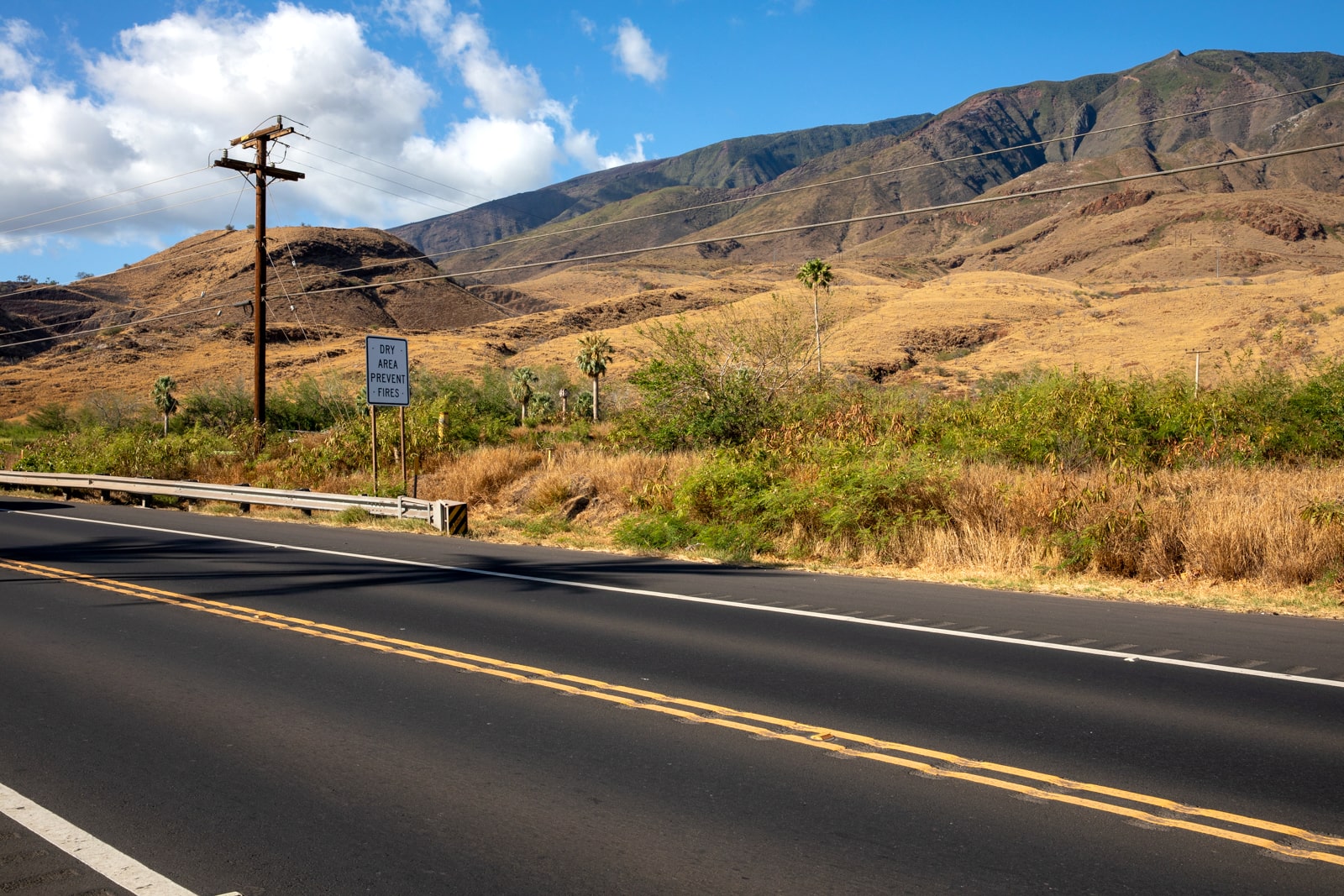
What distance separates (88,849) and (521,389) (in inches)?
1783

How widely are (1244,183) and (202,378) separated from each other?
178863 mm

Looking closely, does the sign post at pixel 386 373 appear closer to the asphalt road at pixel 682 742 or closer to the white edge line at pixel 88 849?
the asphalt road at pixel 682 742

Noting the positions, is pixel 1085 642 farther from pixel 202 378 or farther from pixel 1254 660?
pixel 202 378

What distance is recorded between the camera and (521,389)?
49.2 m

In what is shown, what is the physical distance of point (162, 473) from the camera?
26406 mm

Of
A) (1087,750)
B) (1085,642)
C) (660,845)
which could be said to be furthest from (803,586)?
(660,845)

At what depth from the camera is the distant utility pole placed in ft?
85.7

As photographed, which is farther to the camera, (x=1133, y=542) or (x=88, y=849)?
(x=1133, y=542)

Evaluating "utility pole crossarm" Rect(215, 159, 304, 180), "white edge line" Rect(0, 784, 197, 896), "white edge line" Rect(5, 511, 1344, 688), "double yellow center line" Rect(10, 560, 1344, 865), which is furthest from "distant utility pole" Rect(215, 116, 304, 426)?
"white edge line" Rect(0, 784, 197, 896)

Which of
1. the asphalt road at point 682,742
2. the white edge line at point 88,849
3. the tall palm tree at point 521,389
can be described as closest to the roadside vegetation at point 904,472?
the asphalt road at point 682,742

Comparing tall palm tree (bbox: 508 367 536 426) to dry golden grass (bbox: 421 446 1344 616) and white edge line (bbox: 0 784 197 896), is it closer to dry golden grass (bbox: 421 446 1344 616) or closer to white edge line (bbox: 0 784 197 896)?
dry golden grass (bbox: 421 446 1344 616)

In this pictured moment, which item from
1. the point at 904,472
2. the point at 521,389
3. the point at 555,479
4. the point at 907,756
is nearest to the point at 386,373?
the point at 555,479

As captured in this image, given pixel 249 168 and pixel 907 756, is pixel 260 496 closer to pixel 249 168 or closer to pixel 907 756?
pixel 249 168

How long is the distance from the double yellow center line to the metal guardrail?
813 centimetres
